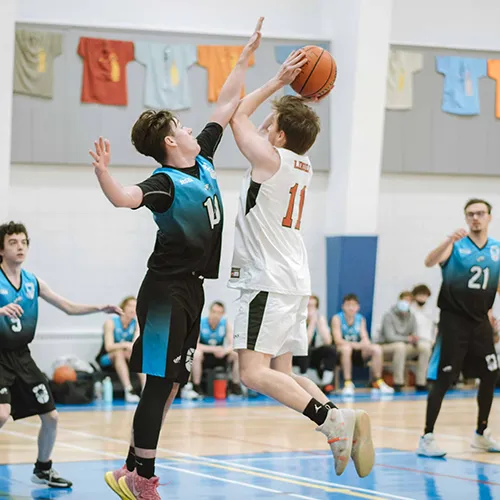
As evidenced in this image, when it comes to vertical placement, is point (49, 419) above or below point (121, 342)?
above

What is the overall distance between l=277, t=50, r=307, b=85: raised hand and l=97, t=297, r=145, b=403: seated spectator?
26.6 feet

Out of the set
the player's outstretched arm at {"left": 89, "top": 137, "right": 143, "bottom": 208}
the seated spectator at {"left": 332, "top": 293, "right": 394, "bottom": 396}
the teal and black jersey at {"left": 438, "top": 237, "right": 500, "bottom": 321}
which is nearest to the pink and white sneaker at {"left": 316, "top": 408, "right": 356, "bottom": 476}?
the player's outstretched arm at {"left": 89, "top": 137, "right": 143, "bottom": 208}

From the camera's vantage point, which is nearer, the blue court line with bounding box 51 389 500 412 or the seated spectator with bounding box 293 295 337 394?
the blue court line with bounding box 51 389 500 412

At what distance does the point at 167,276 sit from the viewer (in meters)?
4.91

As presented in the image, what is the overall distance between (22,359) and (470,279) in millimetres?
3477

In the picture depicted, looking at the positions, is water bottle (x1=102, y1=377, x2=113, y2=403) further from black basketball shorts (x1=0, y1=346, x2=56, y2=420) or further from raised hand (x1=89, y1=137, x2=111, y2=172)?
raised hand (x1=89, y1=137, x2=111, y2=172)

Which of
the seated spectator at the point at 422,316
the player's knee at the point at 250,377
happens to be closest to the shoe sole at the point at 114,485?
the player's knee at the point at 250,377

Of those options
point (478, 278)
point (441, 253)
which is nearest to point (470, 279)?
point (478, 278)

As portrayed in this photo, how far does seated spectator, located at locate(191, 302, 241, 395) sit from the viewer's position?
13.8 metres

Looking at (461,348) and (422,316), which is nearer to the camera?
(461,348)

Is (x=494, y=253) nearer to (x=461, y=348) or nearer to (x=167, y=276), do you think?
(x=461, y=348)

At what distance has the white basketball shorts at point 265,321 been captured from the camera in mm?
5219

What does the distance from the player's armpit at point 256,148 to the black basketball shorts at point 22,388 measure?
6.91 ft

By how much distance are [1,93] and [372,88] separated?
5458mm
